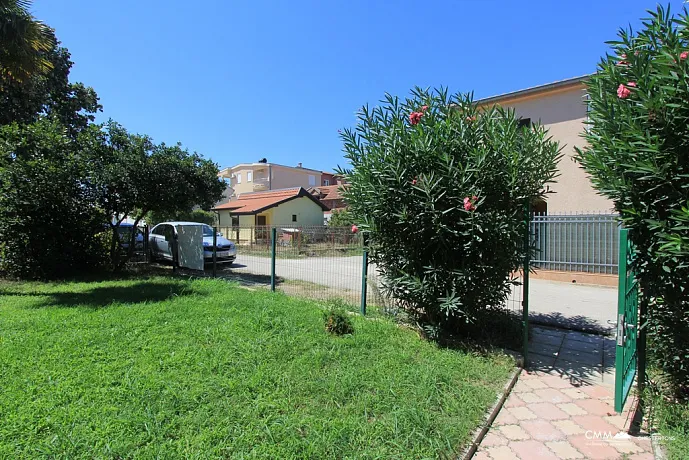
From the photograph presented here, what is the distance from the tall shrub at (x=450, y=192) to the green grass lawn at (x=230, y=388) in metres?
0.90

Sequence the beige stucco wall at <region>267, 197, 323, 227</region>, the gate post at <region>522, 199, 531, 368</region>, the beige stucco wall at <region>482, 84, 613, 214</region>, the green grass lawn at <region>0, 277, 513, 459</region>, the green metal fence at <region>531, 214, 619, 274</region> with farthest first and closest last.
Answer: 1. the beige stucco wall at <region>267, 197, 323, 227</region>
2. the beige stucco wall at <region>482, 84, 613, 214</region>
3. the green metal fence at <region>531, 214, 619, 274</region>
4. the gate post at <region>522, 199, 531, 368</region>
5. the green grass lawn at <region>0, 277, 513, 459</region>

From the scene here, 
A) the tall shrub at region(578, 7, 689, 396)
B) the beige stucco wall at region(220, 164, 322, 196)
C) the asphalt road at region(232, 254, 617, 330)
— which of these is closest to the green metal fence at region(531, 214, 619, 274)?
the asphalt road at region(232, 254, 617, 330)

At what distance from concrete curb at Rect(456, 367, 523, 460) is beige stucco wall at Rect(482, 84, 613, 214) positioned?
1006 cm

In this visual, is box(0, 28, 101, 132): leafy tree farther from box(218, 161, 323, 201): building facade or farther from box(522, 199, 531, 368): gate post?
box(218, 161, 323, 201): building facade

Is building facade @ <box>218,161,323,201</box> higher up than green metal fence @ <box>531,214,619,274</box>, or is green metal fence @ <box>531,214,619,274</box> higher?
building facade @ <box>218,161,323,201</box>

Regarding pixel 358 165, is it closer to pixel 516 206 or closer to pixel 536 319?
pixel 516 206

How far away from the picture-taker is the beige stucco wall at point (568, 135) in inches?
473

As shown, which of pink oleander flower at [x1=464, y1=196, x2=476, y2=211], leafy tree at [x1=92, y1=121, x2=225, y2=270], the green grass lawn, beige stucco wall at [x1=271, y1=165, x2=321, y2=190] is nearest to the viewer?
the green grass lawn

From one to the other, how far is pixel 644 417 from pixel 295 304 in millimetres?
4999

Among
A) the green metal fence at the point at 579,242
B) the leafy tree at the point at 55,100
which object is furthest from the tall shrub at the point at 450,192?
the leafy tree at the point at 55,100

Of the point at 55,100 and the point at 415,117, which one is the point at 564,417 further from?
the point at 55,100

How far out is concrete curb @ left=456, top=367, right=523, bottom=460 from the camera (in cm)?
257

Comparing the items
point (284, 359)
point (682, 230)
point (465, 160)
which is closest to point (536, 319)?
point (465, 160)

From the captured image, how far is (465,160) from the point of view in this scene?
166 inches
